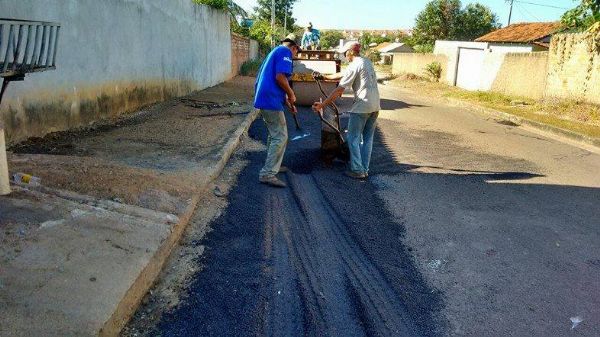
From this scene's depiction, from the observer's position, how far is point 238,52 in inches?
938

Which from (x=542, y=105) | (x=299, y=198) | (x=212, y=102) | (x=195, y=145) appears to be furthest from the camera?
(x=542, y=105)

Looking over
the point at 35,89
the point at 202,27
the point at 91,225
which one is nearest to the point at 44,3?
the point at 35,89

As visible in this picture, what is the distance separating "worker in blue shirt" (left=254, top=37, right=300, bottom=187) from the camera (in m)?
5.46

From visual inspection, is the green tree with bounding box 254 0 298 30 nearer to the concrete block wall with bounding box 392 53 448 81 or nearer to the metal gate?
the concrete block wall with bounding box 392 53 448 81

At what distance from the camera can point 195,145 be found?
695cm

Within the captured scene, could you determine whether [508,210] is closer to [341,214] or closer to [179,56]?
[341,214]

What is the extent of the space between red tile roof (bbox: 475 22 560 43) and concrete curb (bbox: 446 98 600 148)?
20.3 m

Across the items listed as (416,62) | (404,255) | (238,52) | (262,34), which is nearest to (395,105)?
(238,52)

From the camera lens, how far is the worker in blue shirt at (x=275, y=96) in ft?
17.9

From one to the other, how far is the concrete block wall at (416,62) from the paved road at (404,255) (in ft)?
68.0

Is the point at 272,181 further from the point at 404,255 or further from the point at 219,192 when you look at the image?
the point at 404,255

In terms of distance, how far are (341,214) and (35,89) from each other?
4.17 metres

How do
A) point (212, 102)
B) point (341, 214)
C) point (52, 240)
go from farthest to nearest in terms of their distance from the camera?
point (212, 102)
point (341, 214)
point (52, 240)

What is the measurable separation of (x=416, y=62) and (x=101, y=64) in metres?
25.7
